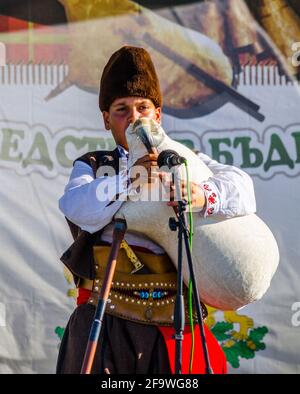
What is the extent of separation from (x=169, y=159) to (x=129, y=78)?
0.44 m

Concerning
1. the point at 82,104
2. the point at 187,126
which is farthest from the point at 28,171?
the point at 187,126

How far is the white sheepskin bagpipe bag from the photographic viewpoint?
99.4 inches

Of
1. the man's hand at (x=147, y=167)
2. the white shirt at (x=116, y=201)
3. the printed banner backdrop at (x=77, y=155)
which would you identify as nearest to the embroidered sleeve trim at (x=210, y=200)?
the white shirt at (x=116, y=201)

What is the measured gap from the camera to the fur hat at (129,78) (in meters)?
2.68

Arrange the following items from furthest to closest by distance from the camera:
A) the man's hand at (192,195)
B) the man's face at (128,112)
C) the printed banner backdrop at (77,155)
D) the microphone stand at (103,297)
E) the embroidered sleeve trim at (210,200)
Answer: the printed banner backdrop at (77,155)
the man's face at (128,112)
the embroidered sleeve trim at (210,200)
the man's hand at (192,195)
the microphone stand at (103,297)

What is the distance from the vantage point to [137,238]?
2.61 meters

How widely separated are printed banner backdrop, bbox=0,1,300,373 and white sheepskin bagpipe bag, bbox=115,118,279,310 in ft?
4.16

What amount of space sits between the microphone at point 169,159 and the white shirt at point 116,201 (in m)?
0.18

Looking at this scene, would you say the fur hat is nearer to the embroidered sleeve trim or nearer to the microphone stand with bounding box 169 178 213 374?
the embroidered sleeve trim

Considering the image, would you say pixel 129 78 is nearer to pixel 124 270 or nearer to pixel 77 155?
pixel 124 270

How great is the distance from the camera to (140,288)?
258 centimetres

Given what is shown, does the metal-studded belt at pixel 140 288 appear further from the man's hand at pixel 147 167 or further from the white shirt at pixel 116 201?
the man's hand at pixel 147 167
